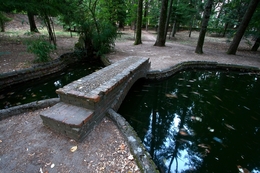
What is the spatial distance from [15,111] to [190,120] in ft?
13.2

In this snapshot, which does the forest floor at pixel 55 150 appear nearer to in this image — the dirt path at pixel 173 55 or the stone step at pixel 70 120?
the stone step at pixel 70 120

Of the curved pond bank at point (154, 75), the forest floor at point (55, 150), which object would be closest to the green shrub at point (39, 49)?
the curved pond bank at point (154, 75)

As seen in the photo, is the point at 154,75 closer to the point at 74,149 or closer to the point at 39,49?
the point at 74,149

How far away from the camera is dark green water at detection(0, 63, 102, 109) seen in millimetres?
4127

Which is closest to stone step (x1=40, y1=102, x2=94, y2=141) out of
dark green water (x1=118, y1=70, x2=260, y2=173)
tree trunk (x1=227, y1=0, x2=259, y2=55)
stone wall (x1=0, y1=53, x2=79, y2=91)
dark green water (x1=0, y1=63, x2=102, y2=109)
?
dark green water (x1=118, y1=70, x2=260, y2=173)

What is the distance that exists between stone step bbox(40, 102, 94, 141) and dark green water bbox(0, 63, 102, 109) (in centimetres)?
231

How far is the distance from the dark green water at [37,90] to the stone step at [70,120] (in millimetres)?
2310

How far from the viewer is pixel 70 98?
2.58 m

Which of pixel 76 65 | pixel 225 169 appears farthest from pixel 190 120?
pixel 76 65

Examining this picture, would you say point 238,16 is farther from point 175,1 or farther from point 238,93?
point 238,93

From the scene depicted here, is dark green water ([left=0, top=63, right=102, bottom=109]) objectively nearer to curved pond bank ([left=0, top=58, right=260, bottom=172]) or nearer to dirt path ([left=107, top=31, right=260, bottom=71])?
curved pond bank ([left=0, top=58, right=260, bottom=172])

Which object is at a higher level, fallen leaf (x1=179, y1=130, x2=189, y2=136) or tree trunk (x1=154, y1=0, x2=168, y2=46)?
tree trunk (x1=154, y1=0, x2=168, y2=46)

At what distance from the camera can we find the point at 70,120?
2.22m

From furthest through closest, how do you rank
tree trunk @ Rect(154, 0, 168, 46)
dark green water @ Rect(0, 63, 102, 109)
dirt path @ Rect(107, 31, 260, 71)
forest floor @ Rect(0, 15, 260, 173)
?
tree trunk @ Rect(154, 0, 168, 46) → dirt path @ Rect(107, 31, 260, 71) → dark green water @ Rect(0, 63, 102, 109) → forest floor @ Rect(0, 15, 260, 173)
